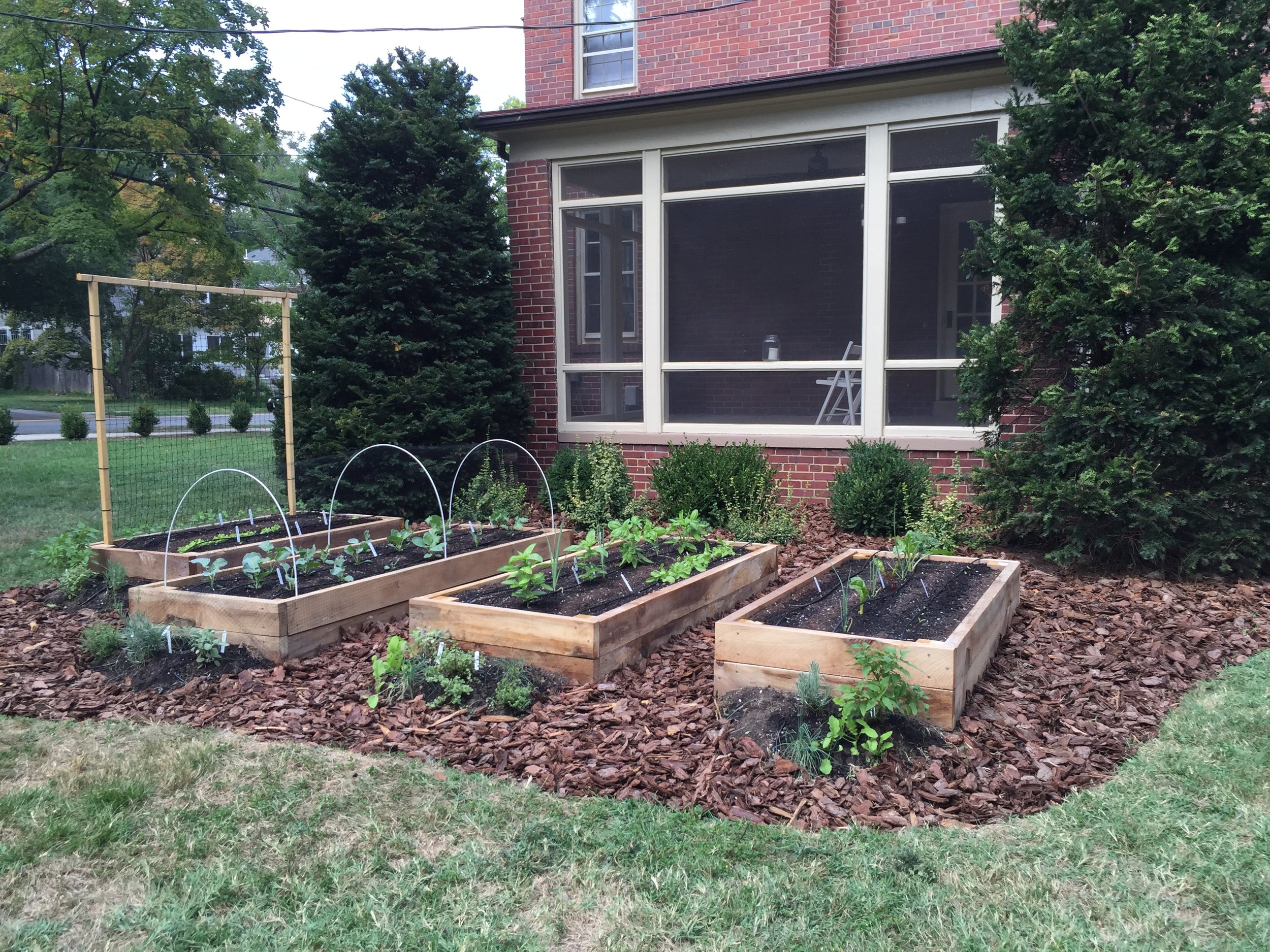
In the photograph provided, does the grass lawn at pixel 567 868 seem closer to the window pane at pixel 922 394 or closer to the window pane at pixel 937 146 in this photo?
the window pane at pixel 937 146

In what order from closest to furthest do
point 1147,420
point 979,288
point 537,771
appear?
point 537,771 → point 1147,420 → point 979,288

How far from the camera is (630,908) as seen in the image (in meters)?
2.48

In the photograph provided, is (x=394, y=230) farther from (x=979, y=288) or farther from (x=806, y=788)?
(x=979, y=288)

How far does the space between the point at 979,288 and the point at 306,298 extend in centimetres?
874

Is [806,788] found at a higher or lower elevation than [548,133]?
lower

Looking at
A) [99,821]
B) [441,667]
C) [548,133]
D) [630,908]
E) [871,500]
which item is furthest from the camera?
[548,133]

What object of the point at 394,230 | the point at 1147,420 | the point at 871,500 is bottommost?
the point at 871,500

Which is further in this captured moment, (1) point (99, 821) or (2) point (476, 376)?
(2) point (476, 376)

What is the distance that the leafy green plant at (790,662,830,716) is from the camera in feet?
11.6

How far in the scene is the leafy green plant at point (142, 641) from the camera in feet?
14.7

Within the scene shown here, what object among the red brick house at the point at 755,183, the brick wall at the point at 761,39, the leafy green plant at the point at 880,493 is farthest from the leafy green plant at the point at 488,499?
the brick wall at the point at 761,39

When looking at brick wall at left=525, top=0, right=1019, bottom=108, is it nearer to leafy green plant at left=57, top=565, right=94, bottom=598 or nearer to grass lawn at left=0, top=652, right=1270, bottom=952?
leafy green plant at left=57, top=565, right=94, bottom=598

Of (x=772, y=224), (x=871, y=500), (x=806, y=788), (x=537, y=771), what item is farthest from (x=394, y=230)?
(x=772, y=224)

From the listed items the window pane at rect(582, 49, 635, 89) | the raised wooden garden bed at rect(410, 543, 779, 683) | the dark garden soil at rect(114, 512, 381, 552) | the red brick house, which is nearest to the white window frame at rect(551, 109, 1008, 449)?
the red brick house
